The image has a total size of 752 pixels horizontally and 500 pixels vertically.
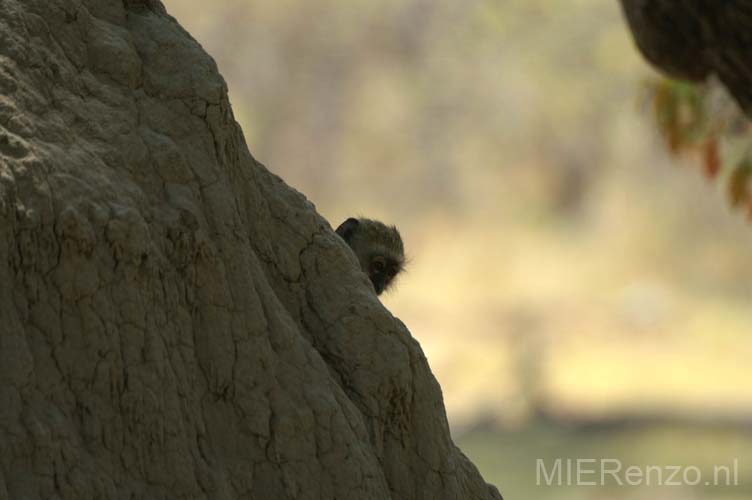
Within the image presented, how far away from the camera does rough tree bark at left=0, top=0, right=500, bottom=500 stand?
334cm

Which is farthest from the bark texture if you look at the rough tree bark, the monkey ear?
the rough tree bark

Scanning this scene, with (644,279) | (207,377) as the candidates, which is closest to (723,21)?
(207,377)

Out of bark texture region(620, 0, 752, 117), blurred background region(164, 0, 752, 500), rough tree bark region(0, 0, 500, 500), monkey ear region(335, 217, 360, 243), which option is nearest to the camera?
rough tree bark region(0, 0, 500, 500)

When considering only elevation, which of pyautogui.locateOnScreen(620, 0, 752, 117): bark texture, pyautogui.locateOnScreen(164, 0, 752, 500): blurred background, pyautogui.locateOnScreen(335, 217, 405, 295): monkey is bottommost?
pyautogui.locateOnScreen(335, 217, 405, 295): monkey

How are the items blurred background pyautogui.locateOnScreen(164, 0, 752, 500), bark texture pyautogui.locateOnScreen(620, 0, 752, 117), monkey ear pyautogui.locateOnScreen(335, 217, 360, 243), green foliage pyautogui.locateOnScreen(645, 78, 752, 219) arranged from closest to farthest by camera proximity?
1. monkey ear pyautogui.locateOnScreen(335, 217, 360, 243)
2. bark texture pyautogui.locateOnScreen(620, 0, 752, 117)
3. green foliage pyautogui.locateOnScreen(645, 78, 752, 219)
4. blurred background pyautogui.locateOnScreen(164, 0, 752, 500)

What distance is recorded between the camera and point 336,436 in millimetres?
3826

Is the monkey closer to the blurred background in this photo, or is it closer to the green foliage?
the green foliage

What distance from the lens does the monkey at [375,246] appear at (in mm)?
5957

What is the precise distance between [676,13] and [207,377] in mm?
4207

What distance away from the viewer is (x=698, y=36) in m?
7.25

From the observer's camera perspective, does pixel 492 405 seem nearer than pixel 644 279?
Yes

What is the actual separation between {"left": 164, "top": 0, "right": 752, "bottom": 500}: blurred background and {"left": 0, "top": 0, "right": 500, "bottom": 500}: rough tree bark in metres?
16.1

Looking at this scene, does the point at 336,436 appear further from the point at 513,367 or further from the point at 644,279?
the point at 644,279

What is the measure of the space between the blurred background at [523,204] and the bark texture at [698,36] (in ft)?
42.7
